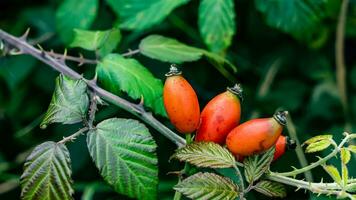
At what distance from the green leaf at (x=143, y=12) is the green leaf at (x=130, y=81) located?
340 millimetres

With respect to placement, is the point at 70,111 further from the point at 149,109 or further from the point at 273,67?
the point at 273,67

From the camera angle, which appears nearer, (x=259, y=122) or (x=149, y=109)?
(x=259, y=122)

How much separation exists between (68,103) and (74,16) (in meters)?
0.77

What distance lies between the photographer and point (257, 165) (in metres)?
0.83

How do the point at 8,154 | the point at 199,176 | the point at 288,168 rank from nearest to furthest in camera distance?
1. the point at 199,176
2. the point at 288,168
3. the point at 8,154

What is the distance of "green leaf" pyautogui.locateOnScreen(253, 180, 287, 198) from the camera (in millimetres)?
818

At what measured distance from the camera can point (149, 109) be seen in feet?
3.43

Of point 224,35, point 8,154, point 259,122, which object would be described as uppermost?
point 259,122

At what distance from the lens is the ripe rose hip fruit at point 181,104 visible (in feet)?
2.86

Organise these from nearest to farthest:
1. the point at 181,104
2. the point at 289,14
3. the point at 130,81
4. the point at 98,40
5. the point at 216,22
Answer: the point at 181,104, the point at 130,81, the point at 98,40, the point at 216,22, the point at 289,14

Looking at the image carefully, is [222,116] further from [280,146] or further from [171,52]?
[171,52]

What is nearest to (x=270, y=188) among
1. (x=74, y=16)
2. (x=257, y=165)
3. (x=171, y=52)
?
(x=257, y=165)

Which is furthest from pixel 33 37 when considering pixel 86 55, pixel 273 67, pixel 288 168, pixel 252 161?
pixel 252 161

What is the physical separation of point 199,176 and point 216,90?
1179 millimetres
